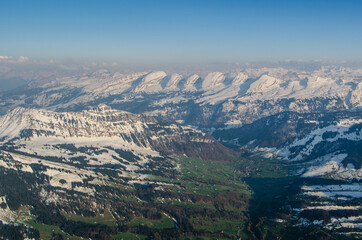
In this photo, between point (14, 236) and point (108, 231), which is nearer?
point (14, 236)

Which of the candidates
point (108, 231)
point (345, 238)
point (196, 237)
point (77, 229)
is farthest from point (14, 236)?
point (345, 238)

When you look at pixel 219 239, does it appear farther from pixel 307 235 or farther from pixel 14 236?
pixel 14 236

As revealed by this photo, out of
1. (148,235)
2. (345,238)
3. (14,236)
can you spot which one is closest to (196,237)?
(148,235)

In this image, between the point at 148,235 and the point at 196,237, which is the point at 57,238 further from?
the point at 196,237

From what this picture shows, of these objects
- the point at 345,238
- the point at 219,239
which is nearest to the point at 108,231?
the point at 219,239

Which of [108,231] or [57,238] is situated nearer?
[57,238]

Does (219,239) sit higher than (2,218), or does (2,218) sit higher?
(2,218)

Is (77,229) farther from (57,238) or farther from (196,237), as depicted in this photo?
(196,237)
